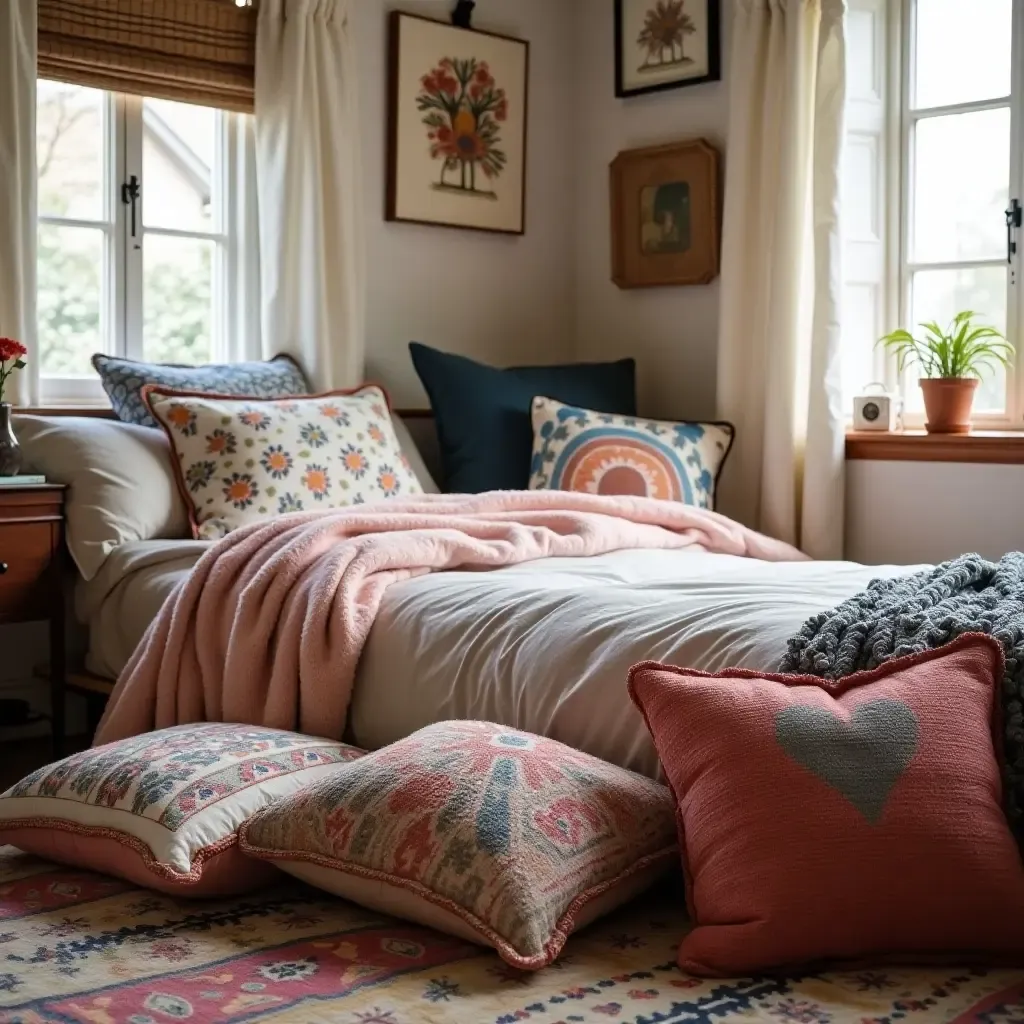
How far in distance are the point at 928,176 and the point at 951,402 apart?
699mm

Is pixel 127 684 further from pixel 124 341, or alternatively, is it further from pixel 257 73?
pixel 257 73

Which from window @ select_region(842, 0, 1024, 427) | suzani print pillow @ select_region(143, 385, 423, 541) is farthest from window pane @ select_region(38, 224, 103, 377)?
window @ select_region(842, 0, 1024, 427)

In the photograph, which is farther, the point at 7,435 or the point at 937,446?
the point at 937,446

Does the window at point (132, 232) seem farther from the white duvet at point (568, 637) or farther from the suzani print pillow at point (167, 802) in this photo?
the suzani print pillow at point (167, 802)

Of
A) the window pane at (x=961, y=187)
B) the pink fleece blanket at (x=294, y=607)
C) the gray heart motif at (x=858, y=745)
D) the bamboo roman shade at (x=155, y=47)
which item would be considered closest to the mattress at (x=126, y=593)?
the pink fleece blanket at (x=294, y=607)

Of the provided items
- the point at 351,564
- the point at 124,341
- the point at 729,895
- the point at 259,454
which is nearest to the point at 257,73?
the point at 124,341

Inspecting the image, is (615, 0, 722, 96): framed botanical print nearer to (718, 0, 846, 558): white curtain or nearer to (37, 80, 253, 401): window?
(718, 0, 846, 558): white curtain

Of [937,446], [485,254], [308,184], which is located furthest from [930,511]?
[308,184]

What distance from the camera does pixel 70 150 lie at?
147 inches

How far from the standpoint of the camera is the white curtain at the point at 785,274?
3.87m

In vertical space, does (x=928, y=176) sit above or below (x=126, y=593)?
above

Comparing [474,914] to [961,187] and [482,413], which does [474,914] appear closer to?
[482,413]

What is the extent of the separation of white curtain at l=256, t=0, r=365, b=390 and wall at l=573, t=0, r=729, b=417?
933 millimetres

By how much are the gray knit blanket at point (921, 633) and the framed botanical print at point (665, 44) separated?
2515 mm
